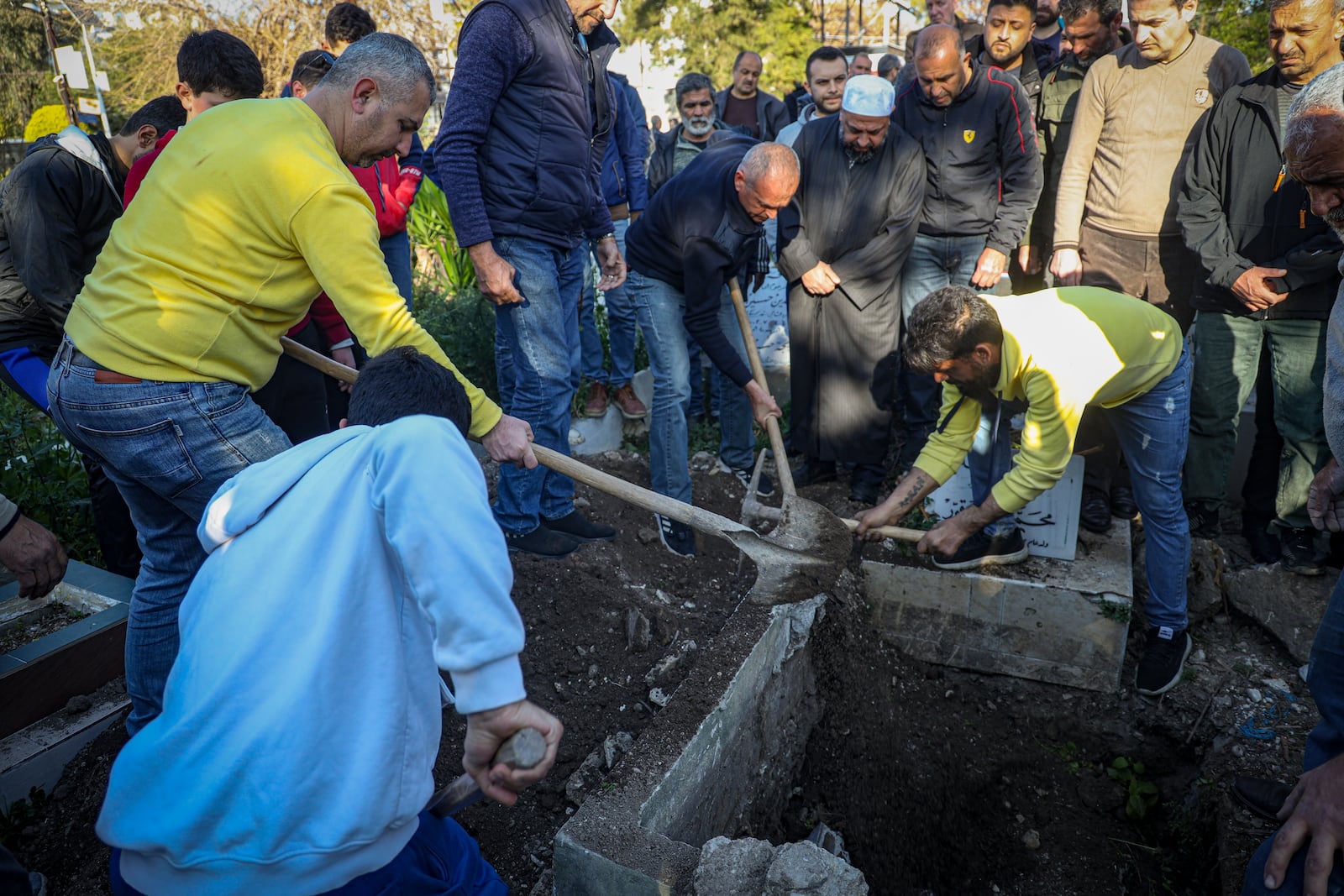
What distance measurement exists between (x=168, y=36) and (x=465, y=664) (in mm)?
13866

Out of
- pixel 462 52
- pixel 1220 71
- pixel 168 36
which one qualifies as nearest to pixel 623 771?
pixel 462 52

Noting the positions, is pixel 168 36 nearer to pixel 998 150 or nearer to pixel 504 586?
pixel 998 150

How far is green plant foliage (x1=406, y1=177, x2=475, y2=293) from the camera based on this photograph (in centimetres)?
617

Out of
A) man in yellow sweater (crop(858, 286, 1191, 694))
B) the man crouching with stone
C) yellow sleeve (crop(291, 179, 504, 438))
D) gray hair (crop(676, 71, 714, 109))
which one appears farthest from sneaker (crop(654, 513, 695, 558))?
gray hair (crop(676, 71, 714, 109))

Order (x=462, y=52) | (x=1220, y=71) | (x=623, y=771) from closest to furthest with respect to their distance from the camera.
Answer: (x=623, y=771)
(x=462, y=52)
(x=1220, y=71)

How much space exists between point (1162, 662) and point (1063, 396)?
130 cm

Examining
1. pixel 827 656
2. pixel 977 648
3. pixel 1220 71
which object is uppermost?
pixel 1220 71

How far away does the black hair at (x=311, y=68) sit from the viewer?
11.8ft

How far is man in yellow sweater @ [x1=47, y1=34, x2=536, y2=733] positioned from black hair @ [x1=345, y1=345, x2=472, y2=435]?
528 millimetres

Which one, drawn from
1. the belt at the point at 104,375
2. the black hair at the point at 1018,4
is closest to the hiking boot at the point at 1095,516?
the black hair at the point at 1018,4

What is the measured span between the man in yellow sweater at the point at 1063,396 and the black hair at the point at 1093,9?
2.28m

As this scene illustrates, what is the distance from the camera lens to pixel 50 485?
379 centimetres

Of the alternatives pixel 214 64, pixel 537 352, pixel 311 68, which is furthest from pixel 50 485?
pixel 537 352

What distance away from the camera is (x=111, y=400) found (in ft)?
6.55
